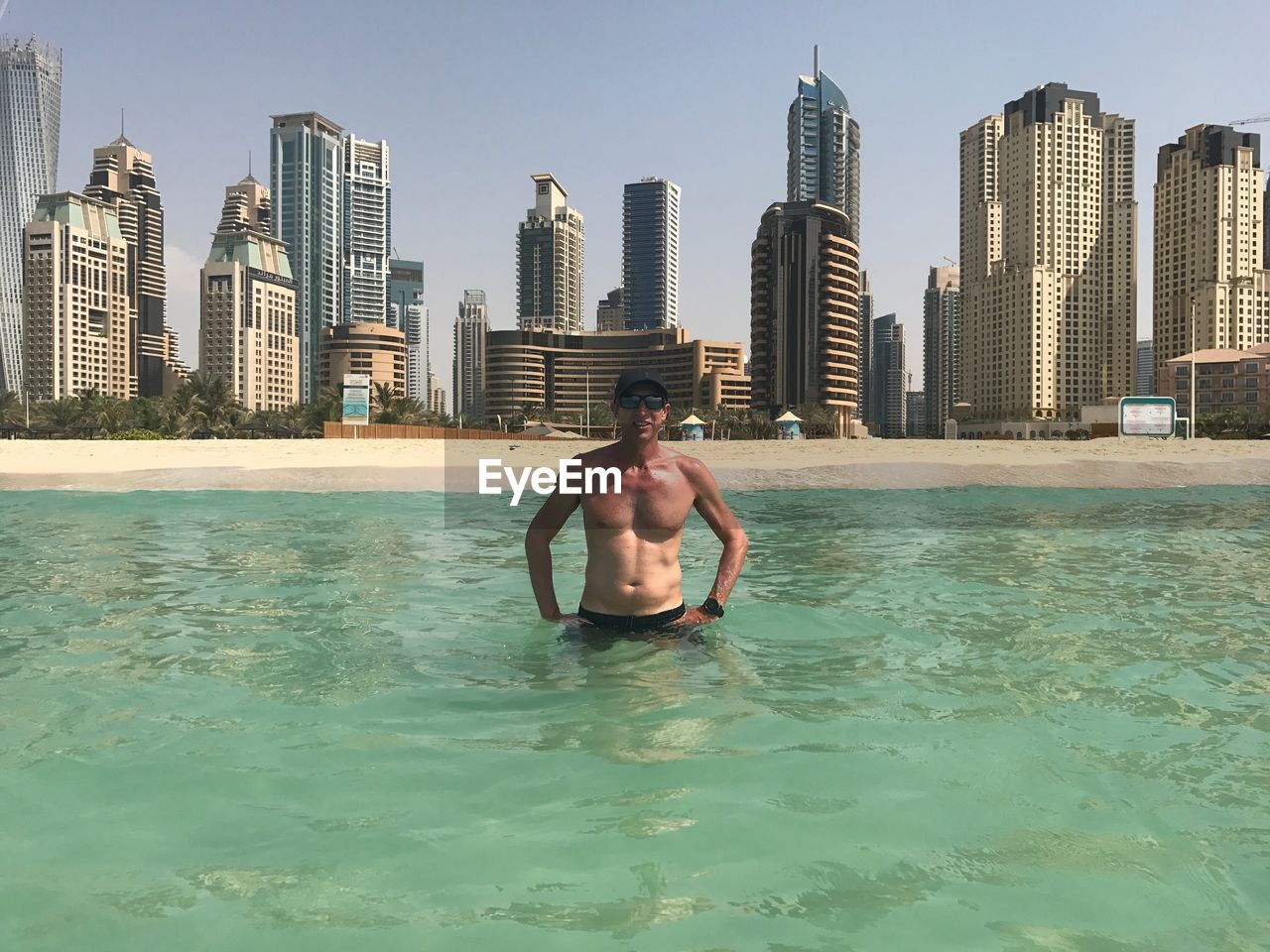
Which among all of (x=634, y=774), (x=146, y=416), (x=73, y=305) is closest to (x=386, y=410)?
(x=146, y=416)

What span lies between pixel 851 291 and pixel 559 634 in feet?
508

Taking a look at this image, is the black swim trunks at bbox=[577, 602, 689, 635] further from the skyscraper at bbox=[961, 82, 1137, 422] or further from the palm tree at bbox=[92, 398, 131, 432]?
the skyscraper at bbox=[961, 82, 1137, 422]

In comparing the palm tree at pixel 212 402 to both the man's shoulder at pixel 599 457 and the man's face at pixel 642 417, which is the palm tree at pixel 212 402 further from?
the man's face at pixel 642 417

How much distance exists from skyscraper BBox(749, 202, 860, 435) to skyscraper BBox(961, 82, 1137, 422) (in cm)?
5546

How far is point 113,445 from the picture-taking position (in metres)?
39.0

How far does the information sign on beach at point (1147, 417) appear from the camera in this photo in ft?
153

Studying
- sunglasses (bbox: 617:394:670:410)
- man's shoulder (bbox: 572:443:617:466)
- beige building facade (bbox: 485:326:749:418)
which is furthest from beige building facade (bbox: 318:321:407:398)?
sunglasses (bbox: 617:394:670:410)

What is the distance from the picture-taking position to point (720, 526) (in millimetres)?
5719

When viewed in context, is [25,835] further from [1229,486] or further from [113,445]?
[113,445]

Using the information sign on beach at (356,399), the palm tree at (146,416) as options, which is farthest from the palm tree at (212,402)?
the information sign on beach at (356,399)

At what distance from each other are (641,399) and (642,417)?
12 centimetres

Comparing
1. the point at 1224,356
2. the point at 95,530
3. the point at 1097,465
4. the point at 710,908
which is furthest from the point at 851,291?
the point at 710,908

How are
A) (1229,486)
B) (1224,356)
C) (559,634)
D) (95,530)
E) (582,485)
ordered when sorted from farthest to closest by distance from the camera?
(1224,356) < (1229,486) < (95,530) < (559,634) < (582,485)

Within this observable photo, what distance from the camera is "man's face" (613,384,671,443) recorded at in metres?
5.18
